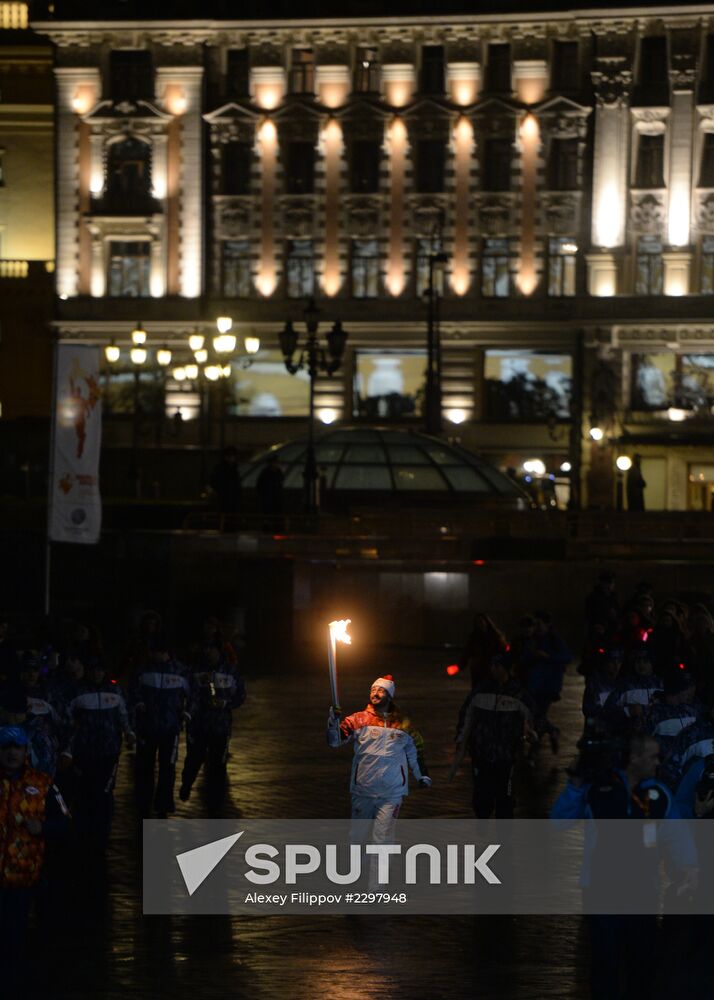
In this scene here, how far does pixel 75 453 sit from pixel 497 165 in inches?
1917

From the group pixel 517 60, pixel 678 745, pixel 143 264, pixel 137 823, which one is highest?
pixel 517 60

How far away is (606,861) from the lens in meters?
9.89

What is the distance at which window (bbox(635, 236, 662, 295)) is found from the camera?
66688mm

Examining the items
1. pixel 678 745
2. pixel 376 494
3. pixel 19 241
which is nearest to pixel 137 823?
pixel 678 745

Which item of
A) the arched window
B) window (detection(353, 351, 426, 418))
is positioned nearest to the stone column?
the arched window

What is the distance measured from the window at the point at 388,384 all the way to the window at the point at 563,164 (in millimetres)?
7064

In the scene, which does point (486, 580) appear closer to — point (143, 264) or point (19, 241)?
point (143, 264)

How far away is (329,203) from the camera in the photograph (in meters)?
69.2

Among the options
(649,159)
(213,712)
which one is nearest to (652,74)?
(649,159)

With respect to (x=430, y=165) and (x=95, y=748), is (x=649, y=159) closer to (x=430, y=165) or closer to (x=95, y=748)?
(x=430, y=165)

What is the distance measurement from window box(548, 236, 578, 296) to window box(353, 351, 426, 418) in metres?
4.80

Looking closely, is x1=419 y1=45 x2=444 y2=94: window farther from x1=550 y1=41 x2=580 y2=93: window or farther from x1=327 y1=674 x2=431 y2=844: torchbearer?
x1=327 y1=674 x2=431 y2=844: torchbearer

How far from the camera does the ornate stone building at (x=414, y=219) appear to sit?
218 ft

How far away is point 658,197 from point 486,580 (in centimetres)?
3365
